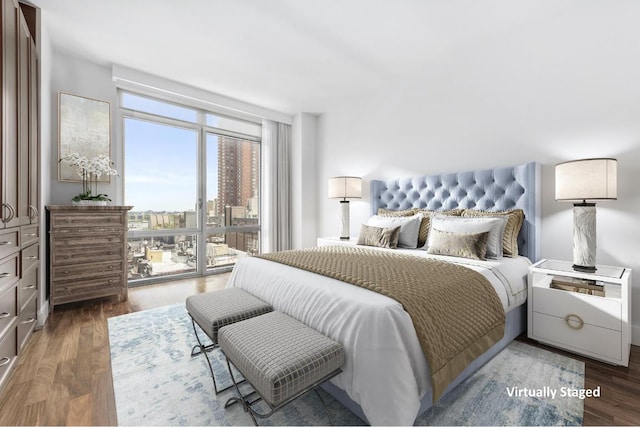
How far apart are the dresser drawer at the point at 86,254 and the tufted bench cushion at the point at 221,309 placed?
1.74 meters

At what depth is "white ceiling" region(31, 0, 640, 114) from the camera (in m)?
2.34

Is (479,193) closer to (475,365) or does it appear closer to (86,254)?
(475,365)

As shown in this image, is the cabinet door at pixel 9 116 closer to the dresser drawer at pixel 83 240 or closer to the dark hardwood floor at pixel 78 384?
the dark hardwood floor at pixel 78 384

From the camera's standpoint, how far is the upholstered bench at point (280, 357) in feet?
3.61

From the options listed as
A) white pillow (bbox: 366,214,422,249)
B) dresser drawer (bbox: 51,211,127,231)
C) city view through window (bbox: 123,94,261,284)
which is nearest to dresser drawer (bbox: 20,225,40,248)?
dresser drawer (bbox: 51,211,127,231)

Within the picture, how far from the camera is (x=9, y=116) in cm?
176

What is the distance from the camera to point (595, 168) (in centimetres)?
202

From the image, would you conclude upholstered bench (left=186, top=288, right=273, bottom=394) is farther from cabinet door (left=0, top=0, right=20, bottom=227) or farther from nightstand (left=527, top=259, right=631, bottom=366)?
nightstand (left=527, top=259, right=631, bottom=366)

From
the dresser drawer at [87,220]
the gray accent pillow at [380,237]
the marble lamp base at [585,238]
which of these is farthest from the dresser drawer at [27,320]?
the marble lamp base at [585,238]

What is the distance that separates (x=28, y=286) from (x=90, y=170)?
145 cm

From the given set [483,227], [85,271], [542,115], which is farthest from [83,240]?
[542,115]

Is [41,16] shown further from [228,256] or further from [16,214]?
[228,256]

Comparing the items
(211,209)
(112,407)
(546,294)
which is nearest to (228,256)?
(211,209)

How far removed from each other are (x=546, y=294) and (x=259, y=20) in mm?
3130
